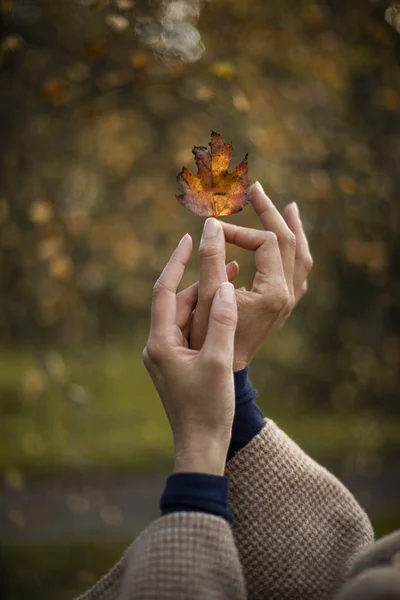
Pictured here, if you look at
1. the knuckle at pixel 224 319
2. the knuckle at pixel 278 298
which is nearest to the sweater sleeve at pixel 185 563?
the knuckle at pixel 224 319

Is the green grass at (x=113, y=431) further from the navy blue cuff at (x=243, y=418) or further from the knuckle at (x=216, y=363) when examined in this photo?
the knuckle at (x=216, y=363)

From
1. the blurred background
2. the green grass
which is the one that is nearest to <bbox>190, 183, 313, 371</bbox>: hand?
the blurred background

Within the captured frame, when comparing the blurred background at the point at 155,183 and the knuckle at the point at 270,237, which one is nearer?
the knuckle at the point at 270,237

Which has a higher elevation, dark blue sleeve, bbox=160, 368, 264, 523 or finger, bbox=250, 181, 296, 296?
finger, bbox=250, 181, 296, 296

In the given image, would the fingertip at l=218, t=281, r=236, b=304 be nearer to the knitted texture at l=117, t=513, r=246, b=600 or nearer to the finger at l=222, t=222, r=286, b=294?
the finger at l=222, t=222, r=286, b=294

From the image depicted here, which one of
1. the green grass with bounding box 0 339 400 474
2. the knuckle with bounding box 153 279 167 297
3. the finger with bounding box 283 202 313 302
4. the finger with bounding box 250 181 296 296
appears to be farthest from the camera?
the green grass with bounding box 0 339 400 474
